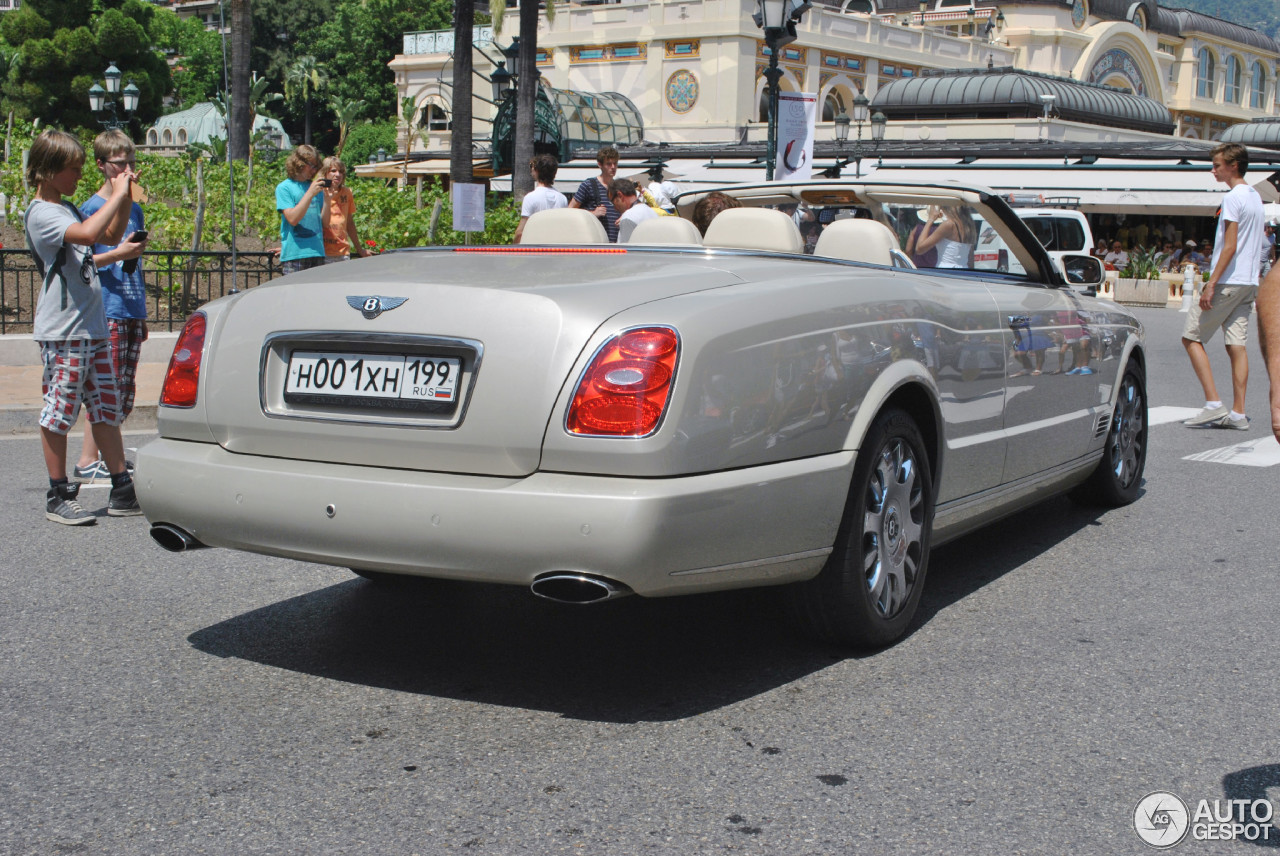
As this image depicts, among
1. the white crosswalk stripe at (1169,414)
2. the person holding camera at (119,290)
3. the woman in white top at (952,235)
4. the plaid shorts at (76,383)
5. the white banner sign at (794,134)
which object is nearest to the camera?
the woman in white top at (952,235)

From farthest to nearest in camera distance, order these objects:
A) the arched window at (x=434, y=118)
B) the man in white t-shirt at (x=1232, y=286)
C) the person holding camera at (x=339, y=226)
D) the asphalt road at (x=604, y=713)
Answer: the arched window at (x=434, y=118), the man in white t-shirt at (x=1232, y=286), the person holding camera at (x=339, y=226), the asphalt road at (x=604, y=713)

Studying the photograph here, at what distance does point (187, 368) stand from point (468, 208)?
11.0 meters

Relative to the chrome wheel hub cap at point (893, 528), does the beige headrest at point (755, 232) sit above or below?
→ above

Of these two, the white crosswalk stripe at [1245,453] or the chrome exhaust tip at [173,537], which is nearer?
the chrome exhaust tip at [173,537]

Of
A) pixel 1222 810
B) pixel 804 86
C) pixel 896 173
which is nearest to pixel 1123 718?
pixel 1222 810

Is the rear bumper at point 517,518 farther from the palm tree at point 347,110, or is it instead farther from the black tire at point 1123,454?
the palm tree at point 347,110

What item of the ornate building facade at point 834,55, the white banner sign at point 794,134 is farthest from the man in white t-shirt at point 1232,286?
the ornate building facade at point 834,55

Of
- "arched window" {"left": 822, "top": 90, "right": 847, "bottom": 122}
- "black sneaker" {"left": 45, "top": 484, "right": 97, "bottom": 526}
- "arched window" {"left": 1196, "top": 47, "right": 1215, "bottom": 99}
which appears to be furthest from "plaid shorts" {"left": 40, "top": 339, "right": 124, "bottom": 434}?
"arched window" {"left": 1196, "top": 47, "right": 1215, "bottom": 99}

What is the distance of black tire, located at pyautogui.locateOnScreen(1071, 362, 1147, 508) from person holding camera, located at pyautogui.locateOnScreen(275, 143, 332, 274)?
4.88 m

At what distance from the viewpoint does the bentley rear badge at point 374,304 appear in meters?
3.70

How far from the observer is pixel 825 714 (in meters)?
3.69

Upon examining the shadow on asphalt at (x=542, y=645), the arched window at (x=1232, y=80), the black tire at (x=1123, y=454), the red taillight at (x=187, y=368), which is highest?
the arched window at (x=1232, y=80)

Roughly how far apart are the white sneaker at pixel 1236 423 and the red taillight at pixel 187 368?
7833 millimetres

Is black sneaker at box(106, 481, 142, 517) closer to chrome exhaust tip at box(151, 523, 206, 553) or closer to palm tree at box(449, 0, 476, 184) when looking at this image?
chrome exhaust tip at box(151, 523, 206, 553)
